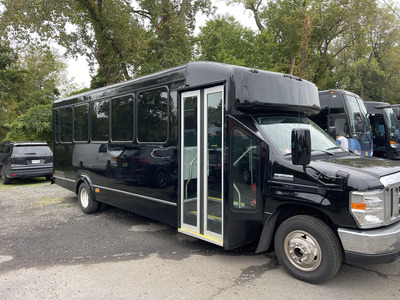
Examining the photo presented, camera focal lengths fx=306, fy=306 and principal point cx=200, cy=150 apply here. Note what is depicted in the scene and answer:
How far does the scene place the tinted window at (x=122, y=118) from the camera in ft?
19.1

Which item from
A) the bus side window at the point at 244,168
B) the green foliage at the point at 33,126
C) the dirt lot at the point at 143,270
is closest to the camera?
the dirt lot at the point at 143,270

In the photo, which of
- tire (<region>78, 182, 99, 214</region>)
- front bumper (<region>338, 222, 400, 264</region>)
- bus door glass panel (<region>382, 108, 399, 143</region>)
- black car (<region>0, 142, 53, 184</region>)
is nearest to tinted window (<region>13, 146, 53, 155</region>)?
black car (<region>0, 142, 53, 184</region>)

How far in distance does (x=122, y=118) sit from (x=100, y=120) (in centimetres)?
93

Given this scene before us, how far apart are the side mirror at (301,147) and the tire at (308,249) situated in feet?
2.47

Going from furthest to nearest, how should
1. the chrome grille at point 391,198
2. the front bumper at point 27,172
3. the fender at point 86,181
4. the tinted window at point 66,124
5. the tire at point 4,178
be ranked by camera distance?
1. the tire at point 4,178
2. the front bumper at point 27,172
3. the tinted window at point 66,124
4. the fender at point 86,181
5. the chrome grille at point 391,198

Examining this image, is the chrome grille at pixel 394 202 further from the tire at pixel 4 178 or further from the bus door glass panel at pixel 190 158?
the tire at pixel 4 178

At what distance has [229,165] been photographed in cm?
415

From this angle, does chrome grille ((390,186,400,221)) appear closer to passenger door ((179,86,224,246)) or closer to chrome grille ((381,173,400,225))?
chrome grille ((381,173,400,225))

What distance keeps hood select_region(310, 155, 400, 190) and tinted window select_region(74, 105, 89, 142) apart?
544 cm

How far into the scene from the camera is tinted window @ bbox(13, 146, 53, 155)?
39.1 feet

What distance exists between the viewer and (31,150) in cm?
1218

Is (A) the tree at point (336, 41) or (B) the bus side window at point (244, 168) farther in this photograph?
(A) the tree at point (336, 41)

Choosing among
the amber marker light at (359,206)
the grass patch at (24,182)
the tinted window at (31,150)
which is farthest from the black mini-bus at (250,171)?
the grass patch at (24,182)

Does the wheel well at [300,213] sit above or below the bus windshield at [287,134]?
below
